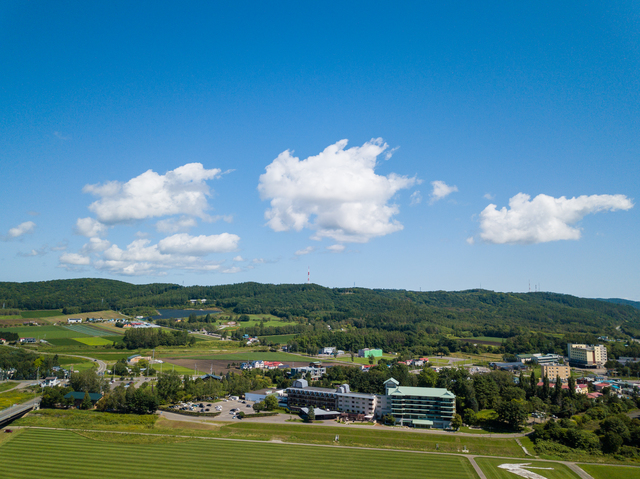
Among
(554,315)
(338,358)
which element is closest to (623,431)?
(338,358)

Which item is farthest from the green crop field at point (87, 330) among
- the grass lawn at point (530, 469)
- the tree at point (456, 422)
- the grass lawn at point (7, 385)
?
the grass lawn at point (530, 469)

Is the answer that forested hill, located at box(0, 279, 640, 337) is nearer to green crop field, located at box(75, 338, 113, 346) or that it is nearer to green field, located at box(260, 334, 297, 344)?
green field, located at box(260, 334, 297, 344)

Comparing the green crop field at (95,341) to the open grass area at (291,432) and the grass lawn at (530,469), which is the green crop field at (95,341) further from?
the grass lawn at (530,469)

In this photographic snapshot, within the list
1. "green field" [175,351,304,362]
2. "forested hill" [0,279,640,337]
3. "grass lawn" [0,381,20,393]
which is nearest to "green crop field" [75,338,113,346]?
"green field" [175,351,304,362]

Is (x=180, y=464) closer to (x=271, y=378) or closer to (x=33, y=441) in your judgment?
(x=33, y=441)

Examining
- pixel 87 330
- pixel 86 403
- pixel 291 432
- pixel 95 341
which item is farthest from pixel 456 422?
pixel 87 330
